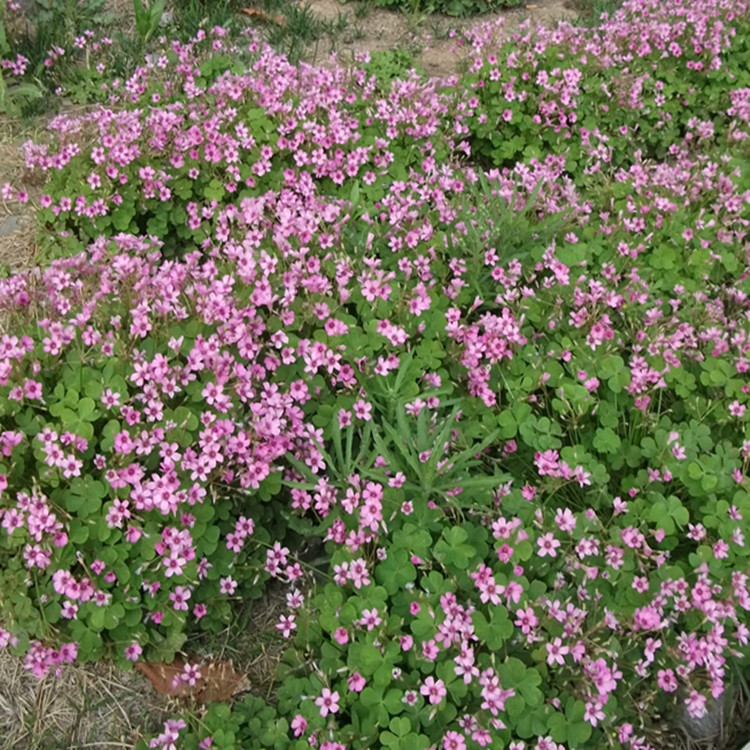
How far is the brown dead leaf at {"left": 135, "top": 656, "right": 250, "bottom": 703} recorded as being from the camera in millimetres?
2662

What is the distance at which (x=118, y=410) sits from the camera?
268cm

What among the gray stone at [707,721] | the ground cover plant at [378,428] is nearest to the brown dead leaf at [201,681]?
the ground cover plant at [378,428]

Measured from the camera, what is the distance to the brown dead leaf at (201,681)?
8.73ft

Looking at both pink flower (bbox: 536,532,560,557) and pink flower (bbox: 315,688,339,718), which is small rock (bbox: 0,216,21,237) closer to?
pink flower (bbox: 315,688,339,718)

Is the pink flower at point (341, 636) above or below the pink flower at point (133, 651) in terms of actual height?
above

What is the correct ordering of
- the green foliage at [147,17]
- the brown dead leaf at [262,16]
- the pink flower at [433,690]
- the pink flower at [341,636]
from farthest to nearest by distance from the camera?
1. the brown dead leaf at [262,16]
2. the green foliage at [147,17]
3. the pink flower at [341,636]
4. the pink flower at [433,690]

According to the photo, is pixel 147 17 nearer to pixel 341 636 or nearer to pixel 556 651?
pixel 341 636

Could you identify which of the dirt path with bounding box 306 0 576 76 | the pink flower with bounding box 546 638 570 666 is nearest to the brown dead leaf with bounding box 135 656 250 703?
the pink flower with bounding box 546 638 570 666

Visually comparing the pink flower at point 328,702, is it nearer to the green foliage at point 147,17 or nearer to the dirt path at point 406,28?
the green foliage at point 147,17

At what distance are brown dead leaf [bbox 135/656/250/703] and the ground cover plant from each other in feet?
0.27

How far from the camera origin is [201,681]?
2.70 m

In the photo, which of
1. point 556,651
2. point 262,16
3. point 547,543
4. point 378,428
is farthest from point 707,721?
point 262,16

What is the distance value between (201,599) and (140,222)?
2.23 metres

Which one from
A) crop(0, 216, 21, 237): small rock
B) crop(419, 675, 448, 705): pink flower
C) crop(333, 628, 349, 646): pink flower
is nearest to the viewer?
crop(419, 675, 448, 705): pink flower
